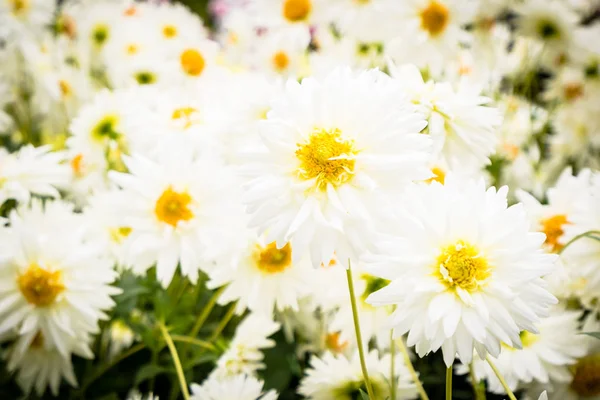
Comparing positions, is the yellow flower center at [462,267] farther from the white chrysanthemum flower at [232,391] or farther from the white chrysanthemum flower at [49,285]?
the white chrysanthemum flower at [49,285]

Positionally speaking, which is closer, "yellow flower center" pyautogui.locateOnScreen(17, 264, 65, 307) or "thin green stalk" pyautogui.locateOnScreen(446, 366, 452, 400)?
"thin green stalk" pyautogui.locateOnScreen(446, 366, 452, 400)

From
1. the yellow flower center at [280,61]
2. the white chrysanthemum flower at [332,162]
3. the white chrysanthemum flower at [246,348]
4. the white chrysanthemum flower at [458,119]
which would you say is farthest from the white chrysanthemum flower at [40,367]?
the yellow flower center at [280,61]

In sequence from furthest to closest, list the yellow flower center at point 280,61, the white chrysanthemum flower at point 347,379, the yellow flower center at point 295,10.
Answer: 1. the yellow flower center at point 280,61
2. the yellow flower center at point 295,10
3. the white chrysanthemum flower at point 347,379

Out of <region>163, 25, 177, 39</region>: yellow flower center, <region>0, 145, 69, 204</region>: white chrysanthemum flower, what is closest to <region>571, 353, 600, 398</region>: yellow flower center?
<region>0, 145, 69, 204</region>: white chrysanthemum flower

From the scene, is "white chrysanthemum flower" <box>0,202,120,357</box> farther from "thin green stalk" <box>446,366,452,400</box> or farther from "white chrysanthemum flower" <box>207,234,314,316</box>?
"thin green stalk" <box>446,366,452,400</box>

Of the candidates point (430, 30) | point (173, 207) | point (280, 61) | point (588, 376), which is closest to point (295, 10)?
point (280, 61)

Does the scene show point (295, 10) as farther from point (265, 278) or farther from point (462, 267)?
point (462, 267)

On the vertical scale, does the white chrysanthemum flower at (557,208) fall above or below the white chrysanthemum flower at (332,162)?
below
